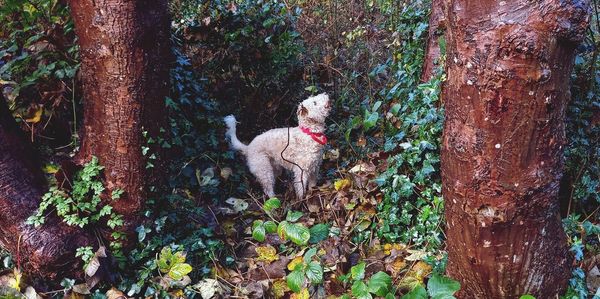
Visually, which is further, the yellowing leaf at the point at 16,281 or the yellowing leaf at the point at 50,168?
the yellowing leaf at the point at 50,168

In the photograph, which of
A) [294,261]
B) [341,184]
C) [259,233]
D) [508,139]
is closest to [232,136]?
[341,184]

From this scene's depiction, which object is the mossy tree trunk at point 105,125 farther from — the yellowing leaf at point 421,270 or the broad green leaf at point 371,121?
the yellowing leaf at point 421,270

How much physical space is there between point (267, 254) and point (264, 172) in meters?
0.89

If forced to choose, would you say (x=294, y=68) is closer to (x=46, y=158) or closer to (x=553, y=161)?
(x=46, y=158)

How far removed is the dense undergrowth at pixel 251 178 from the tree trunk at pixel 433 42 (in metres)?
0.19

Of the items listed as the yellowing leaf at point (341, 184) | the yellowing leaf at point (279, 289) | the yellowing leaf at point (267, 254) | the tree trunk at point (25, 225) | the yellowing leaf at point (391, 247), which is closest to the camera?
the tree trunk at point (25, 225)

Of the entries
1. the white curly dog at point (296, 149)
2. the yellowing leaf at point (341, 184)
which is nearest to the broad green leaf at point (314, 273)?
the yellowing leaf at point (341, 184)

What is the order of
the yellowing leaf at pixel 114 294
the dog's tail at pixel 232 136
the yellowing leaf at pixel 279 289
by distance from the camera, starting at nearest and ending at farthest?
1. the yellowing leaf at pixel 114 294
2. the yellowing leaf at pixel 279 289
3. the dog's tail at pixel 232 136

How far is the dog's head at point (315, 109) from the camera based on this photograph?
3643mm

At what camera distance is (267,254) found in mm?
3125

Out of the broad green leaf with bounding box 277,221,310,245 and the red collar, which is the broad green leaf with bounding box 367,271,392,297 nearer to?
the broad green leaf with bounding box 277,221,310,245

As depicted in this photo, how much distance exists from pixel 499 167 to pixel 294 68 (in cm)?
307

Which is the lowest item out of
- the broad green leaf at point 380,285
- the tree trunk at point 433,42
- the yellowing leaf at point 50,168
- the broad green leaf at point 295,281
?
the broad green leaf at point 295,281

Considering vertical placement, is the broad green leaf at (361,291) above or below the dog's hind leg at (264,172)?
above
